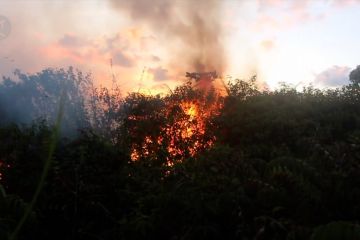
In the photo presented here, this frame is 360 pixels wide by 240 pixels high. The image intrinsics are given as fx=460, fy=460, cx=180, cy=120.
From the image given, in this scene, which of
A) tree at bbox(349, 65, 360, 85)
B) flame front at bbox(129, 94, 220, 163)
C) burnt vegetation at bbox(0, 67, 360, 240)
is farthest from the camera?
tree at bbox(349, 65, 360, 85)

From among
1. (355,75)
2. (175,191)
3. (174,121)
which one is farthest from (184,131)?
(355,75)

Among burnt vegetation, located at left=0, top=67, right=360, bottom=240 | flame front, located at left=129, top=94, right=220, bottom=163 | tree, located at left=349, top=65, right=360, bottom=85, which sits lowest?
burnt vegetation, located at left=0, top=67, right=360, bottom=240

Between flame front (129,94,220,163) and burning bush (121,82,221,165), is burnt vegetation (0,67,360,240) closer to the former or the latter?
flame front (129,94,220,163)

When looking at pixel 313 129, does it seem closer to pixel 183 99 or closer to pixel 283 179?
pixel 183 99

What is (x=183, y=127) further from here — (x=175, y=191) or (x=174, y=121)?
(x=175, y=191)

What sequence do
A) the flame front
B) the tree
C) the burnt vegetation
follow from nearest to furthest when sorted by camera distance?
the burnt vegetation
the flame front
the tree

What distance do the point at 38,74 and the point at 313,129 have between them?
39.1 m

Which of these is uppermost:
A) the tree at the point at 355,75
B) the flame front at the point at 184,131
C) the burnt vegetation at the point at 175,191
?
the tree at the point at 355,75

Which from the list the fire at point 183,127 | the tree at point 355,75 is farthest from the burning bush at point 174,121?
the tree at point 355,75

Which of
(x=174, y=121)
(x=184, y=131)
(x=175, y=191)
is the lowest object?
(x=175, y=191)

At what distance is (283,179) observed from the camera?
586 cm

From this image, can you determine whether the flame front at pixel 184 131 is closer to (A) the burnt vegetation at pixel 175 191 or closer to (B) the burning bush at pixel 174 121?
(B) the burning bush at pixel 174 121

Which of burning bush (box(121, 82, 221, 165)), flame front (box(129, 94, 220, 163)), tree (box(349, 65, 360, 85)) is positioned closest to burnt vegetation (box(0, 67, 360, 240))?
flame front (box(129, 94, 220, 163))

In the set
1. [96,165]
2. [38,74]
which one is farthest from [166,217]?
[38,74]
